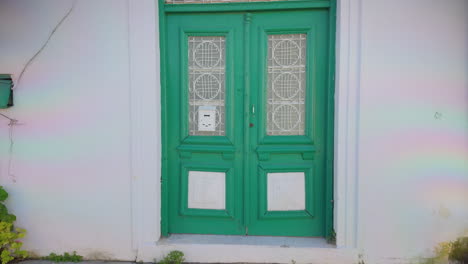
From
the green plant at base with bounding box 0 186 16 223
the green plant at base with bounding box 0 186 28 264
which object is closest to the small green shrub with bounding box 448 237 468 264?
the green plant at base with bounding box 0 186 28 264

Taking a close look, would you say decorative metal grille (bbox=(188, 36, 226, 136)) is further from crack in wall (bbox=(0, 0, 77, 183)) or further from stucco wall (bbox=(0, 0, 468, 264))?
crack in wall (bbox=(0, 0, 77, 183))

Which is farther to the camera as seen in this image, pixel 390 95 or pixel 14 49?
pixel 14 49

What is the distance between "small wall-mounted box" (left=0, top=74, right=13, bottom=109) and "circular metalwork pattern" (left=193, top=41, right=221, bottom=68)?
1769mm

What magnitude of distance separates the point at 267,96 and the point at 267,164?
0.66m

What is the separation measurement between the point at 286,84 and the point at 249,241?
1.56 m

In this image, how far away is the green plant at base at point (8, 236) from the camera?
3.20 m

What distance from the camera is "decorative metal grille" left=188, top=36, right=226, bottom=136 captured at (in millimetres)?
3361

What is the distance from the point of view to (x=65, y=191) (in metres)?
3.37

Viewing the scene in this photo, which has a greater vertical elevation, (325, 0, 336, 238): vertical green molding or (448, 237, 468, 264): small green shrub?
(325, 0, 336, 238): vertical green molding

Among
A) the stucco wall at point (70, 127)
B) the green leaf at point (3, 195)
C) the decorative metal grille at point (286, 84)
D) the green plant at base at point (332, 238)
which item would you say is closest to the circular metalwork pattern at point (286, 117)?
the decorative metal grille at point (286, 84)

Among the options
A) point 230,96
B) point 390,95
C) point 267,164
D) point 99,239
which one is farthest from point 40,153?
point 390,95

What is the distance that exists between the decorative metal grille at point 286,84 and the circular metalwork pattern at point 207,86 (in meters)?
0.51

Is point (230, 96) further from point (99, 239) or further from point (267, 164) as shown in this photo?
point (99, 239)

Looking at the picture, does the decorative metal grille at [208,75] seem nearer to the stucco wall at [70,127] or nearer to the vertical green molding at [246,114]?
the vertical green molding at [246,114]
